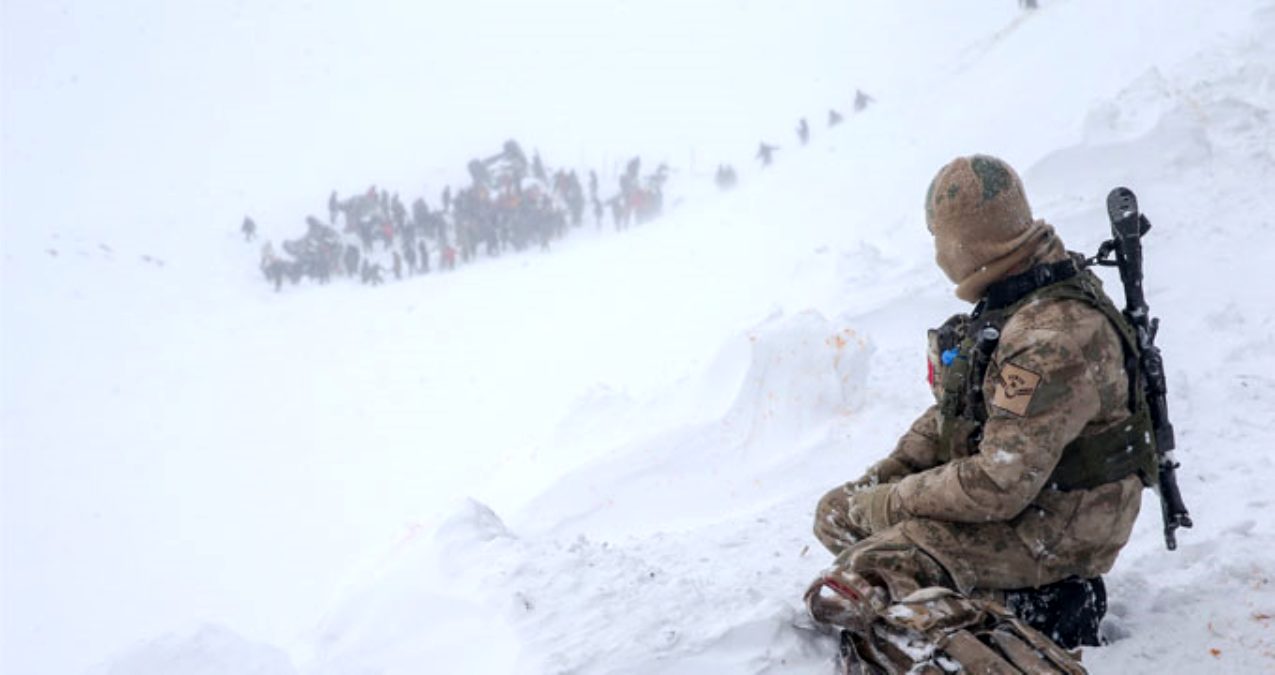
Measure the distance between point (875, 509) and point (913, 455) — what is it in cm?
37

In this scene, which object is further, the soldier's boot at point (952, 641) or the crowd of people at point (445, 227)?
the crowd of people at point (445, 227)

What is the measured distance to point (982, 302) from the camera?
235 centimetres

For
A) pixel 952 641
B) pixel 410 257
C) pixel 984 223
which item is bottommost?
pixel 952 641

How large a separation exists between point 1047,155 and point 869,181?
6173 millimetres

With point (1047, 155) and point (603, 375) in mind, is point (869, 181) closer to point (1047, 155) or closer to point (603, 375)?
point (1047, 155)

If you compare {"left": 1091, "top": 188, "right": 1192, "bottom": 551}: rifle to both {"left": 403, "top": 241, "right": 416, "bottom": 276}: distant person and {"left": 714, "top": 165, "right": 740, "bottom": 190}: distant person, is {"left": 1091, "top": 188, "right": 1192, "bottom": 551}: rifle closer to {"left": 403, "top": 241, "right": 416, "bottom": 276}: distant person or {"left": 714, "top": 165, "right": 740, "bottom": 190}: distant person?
{"left": 403, "top": 241, "right": 416, "bottom": 276}: distant person

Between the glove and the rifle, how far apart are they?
0.77m

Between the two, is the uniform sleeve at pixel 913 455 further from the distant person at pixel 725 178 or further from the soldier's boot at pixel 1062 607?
the distant person at pixel 725 178

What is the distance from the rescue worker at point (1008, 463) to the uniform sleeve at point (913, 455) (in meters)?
0.25

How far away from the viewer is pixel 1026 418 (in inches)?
79.6

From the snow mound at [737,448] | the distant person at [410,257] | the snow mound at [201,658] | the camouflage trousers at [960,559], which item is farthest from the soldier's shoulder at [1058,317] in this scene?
the distant person at [410,257]

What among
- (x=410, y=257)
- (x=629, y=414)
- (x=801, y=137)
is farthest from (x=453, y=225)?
(x=629, y=414)

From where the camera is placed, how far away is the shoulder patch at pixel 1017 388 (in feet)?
6.55

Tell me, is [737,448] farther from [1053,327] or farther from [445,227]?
[445,227]
